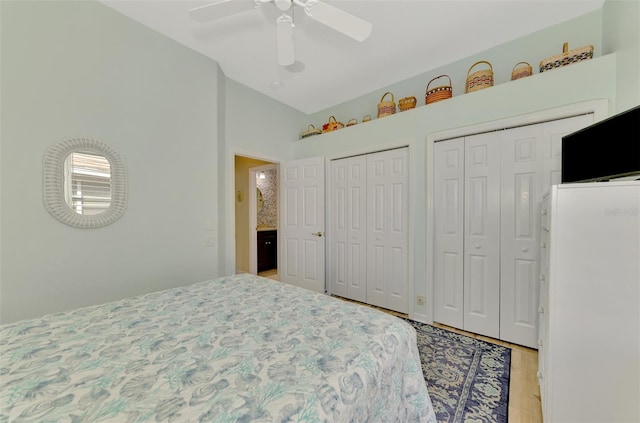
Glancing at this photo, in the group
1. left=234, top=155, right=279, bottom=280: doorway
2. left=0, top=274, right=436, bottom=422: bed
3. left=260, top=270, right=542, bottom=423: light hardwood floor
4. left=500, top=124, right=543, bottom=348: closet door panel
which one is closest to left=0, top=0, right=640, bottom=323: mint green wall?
left=500, top=124, right=543, bottom=348: closet door panel

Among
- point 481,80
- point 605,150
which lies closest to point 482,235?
point 605,150

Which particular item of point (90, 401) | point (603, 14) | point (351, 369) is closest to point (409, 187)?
point (603, 14)

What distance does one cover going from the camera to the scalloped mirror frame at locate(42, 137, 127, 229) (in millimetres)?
1593

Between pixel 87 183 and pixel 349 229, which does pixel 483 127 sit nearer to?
pixel 349 229

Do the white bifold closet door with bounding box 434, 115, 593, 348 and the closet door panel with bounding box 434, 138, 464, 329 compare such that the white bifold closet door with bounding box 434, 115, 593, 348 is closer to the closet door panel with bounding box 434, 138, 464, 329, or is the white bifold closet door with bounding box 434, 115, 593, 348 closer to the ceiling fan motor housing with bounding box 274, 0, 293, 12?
the closet door panel with bounding box 434, 138, 464, 329

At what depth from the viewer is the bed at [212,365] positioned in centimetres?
66

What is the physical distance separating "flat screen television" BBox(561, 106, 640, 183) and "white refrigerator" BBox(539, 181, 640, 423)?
0.23 metres

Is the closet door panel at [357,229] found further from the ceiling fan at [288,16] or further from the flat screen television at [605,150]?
the flat screen television at [605,150]

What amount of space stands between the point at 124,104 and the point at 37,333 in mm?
Answer: 1699

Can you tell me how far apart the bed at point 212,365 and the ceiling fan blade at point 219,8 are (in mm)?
1753

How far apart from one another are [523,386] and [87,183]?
3.35 meters

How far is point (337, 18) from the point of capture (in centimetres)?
148

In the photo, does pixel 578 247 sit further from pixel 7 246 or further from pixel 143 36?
pixel 143 36

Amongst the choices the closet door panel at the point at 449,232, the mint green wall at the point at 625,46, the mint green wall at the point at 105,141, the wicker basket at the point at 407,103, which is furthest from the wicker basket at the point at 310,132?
the mint green wall at the point at 625,46
